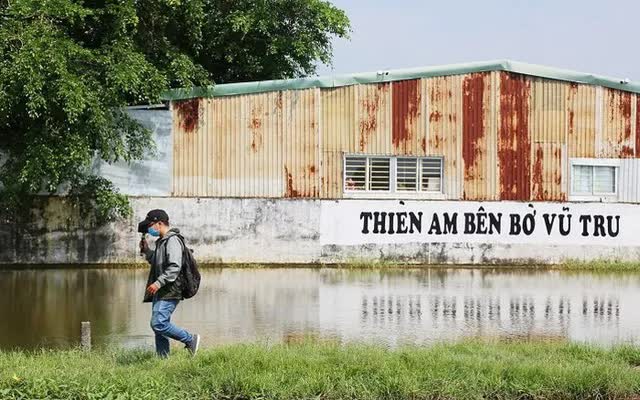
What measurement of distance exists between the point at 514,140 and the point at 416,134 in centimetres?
261

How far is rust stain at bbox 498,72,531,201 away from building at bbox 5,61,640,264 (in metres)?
0.03

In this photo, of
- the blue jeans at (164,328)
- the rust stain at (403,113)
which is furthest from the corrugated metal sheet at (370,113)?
the blue jeans at (164,328)

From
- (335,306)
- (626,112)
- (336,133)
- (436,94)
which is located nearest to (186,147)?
(336,133)

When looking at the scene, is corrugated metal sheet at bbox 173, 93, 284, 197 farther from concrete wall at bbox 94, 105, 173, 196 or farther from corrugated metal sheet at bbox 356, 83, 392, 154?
corrugated metal sheet at bbox 356, 83, 392, 154

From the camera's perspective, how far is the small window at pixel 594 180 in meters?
23.2

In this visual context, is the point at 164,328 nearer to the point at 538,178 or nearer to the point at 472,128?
the point at 472,128

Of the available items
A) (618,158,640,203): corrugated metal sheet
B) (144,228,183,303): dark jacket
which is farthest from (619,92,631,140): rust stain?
(144,228,183,303): dark jacket

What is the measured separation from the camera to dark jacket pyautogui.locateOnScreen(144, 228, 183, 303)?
8.83 m

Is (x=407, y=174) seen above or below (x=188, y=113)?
below

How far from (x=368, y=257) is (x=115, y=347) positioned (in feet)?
41.0

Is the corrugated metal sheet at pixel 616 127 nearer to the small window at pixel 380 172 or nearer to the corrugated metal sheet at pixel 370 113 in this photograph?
the small window at pixel 380 172

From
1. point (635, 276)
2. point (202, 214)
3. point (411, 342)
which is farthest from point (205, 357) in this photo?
point (635, 276)

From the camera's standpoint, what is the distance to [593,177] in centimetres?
2320

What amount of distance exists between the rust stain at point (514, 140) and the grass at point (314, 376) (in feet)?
46.2
